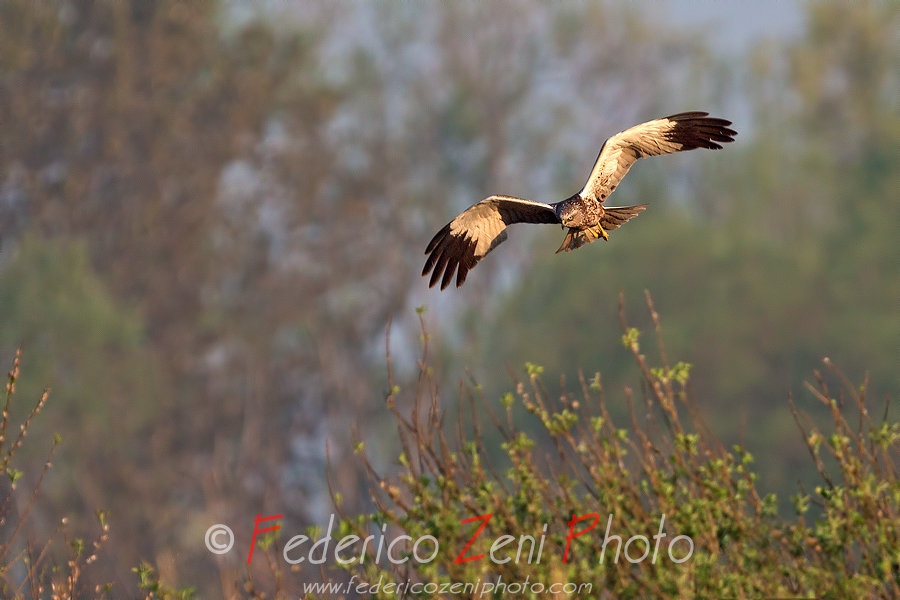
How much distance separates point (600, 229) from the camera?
701 centimetres

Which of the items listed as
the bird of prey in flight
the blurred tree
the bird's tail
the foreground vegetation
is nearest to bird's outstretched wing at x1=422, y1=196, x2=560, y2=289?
the bird of prey in flight

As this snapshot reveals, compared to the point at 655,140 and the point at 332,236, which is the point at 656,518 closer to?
the point at 655,140

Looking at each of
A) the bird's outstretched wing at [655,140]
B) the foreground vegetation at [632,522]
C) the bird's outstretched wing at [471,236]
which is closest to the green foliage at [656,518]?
the foreground vegetation at [632,522]

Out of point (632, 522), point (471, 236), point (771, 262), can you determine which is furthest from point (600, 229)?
point (771, 262)

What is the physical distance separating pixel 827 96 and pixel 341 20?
14.2m

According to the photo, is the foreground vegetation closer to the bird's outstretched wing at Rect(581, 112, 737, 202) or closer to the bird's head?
the bird's head

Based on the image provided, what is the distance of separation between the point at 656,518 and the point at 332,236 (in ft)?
83.2

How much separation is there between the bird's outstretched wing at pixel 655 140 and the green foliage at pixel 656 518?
2987 mm

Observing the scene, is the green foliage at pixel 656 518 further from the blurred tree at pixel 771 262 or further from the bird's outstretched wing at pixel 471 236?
the blurred tree at pixel 771 262

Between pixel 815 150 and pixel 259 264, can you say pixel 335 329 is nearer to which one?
pixel 259 264

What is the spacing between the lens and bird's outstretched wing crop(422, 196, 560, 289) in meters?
7.38

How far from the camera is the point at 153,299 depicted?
1107 inches

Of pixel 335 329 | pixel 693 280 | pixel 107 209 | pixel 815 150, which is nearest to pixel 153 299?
pixel 107 209

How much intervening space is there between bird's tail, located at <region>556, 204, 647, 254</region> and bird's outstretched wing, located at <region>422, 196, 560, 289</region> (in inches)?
13.6
